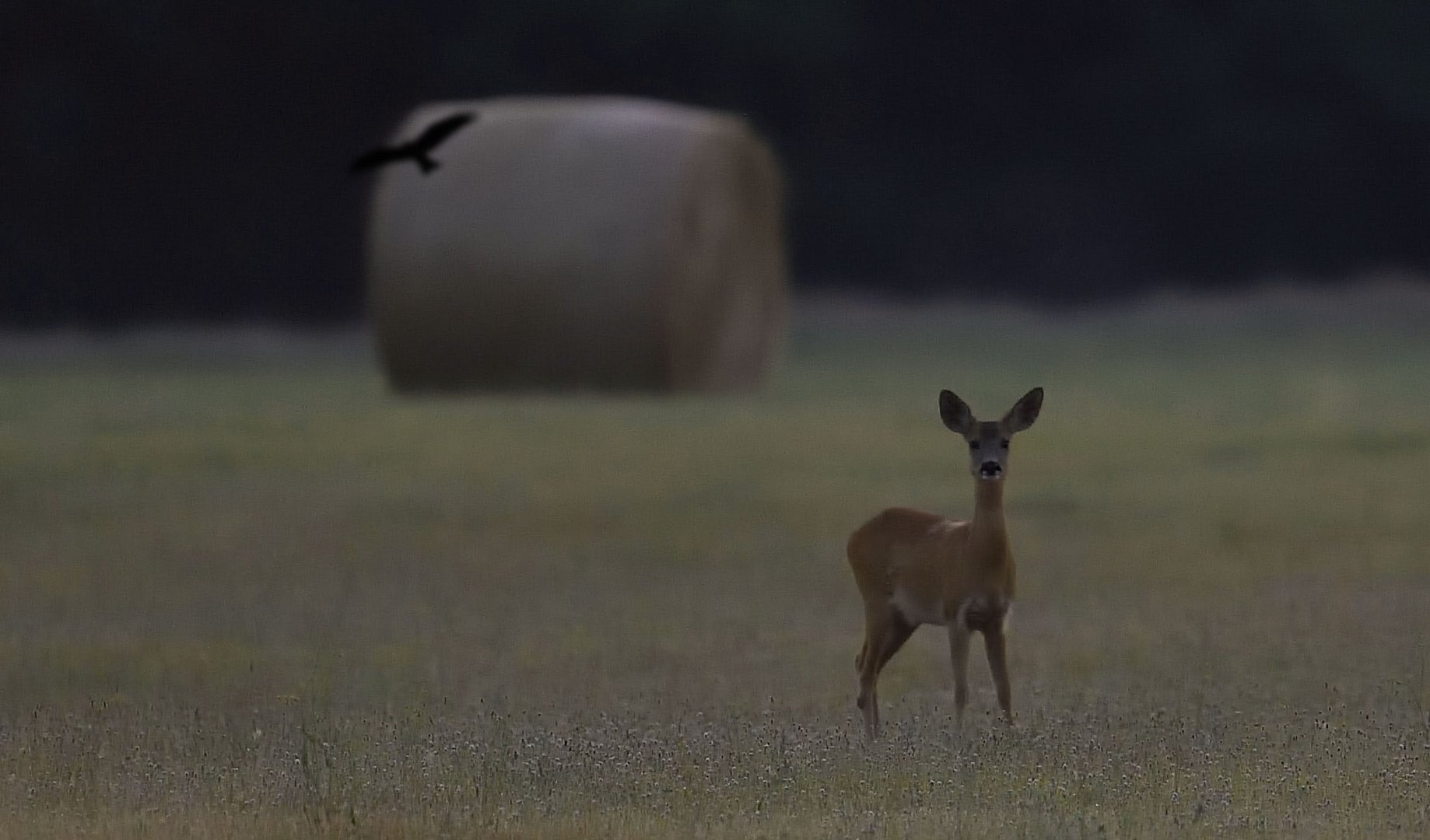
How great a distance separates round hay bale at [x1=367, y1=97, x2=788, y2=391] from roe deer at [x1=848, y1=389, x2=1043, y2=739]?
12.5 meters

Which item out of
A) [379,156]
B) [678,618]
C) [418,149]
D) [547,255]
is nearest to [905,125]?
[547,255]

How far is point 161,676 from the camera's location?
9.62 meters

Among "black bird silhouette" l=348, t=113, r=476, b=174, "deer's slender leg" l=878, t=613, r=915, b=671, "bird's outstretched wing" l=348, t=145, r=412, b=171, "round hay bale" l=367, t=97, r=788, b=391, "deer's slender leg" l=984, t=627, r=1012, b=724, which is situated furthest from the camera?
"round hay bale" l=367, t=97, r=788, b=391

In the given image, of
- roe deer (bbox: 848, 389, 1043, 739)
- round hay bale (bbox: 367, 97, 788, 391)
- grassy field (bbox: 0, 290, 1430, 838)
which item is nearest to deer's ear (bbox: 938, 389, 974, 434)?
roe deer (bbox: 848, 389, 1043, 739)

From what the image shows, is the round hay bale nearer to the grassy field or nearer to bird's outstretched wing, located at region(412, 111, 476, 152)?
the grassy field

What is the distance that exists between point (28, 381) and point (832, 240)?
12936mm

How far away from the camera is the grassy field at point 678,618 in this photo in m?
7.20

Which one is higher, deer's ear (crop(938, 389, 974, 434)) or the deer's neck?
deer's ear (crop(938, 389, 974, 434))

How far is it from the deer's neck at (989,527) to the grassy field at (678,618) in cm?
50

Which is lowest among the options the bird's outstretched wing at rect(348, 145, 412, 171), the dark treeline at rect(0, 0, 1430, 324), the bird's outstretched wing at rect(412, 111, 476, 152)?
the bird's outstretched wing at rect(348, 145, 412, 171)

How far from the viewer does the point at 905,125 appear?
3516cm

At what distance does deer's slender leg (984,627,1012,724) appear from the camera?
7824mm

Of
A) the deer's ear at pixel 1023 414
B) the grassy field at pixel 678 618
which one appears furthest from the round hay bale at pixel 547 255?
the deer's ear at pixel 1023 414

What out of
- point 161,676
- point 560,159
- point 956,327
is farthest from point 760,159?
point 161,676
